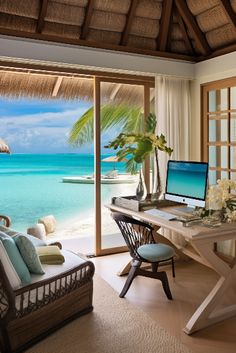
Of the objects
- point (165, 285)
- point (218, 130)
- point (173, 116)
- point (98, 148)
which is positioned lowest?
point (165, 285)

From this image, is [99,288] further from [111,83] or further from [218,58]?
[218,58]

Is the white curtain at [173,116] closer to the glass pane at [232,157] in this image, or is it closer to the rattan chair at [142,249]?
the glass pane at [232,157]

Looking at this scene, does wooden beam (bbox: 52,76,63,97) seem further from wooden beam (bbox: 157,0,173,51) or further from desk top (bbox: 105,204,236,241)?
desk top (bbox: 105,204,236,241)

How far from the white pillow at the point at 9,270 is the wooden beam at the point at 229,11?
3.24m

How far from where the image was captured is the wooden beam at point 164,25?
3.99 metres

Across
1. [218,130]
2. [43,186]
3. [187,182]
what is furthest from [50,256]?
[43,186]

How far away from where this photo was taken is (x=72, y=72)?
3.86 metres

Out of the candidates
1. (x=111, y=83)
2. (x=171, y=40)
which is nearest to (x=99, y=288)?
(x=111, y=83)

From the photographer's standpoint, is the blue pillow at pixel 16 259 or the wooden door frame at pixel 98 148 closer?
the blue pillow at pixel 16 259

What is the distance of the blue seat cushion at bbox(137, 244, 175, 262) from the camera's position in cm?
287

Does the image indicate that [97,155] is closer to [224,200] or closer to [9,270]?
[224,200]

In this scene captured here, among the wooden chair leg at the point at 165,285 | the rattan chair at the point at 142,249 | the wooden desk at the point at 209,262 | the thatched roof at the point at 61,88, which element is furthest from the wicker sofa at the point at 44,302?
the thatched roof at the point at 61,88

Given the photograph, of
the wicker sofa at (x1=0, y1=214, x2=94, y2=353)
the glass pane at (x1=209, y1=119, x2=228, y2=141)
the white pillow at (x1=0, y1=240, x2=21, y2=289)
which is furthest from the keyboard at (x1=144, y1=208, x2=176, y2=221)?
the glass pane at (x1=209, y1=119, x2=228, y2=141)

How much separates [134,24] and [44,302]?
125 inches
